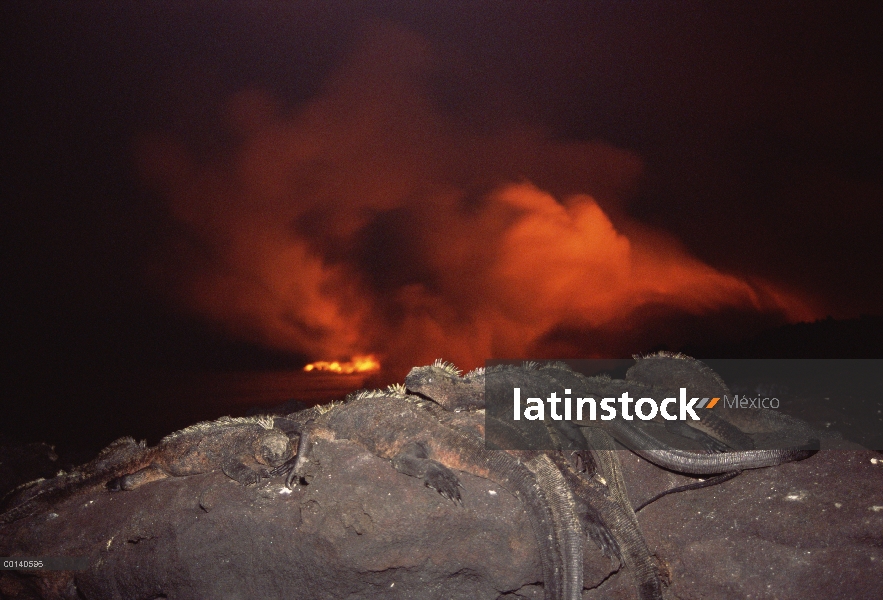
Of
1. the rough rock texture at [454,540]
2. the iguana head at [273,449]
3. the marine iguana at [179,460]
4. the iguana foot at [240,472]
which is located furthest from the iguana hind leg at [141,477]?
the iguana head at [273,449]

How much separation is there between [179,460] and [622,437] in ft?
16.4

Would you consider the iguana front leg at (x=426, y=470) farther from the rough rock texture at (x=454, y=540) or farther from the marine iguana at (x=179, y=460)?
the marine iguana at (x=179, y=460)

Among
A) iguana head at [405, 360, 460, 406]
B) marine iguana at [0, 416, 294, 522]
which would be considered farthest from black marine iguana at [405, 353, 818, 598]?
marine iguana at [0, 416, 294, 522]

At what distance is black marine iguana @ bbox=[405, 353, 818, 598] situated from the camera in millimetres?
4926

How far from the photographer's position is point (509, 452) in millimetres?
5359

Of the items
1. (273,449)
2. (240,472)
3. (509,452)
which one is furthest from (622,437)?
(240,472)

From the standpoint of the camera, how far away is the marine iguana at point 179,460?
18.4 ft

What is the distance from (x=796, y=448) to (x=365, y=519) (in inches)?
169

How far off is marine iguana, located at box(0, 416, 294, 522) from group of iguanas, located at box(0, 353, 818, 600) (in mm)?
14

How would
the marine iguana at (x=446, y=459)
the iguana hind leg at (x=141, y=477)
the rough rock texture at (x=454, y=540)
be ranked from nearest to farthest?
the marine iguana at (x=446, y=459)
the rough rock texture at (x=454, y=540)
the iguana hind leg at (x=141, y=477)

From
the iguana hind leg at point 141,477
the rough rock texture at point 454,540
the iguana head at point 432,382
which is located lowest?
the rough rock texture at point 454,540

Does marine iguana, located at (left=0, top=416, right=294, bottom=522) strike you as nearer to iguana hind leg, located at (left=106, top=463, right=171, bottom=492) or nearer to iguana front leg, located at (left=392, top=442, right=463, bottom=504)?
iguana hind leg, located at (left=106, top=463, right=171, bottom=492)

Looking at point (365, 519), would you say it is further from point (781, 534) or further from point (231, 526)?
point (781, 534)

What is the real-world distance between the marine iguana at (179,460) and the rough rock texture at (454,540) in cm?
29
